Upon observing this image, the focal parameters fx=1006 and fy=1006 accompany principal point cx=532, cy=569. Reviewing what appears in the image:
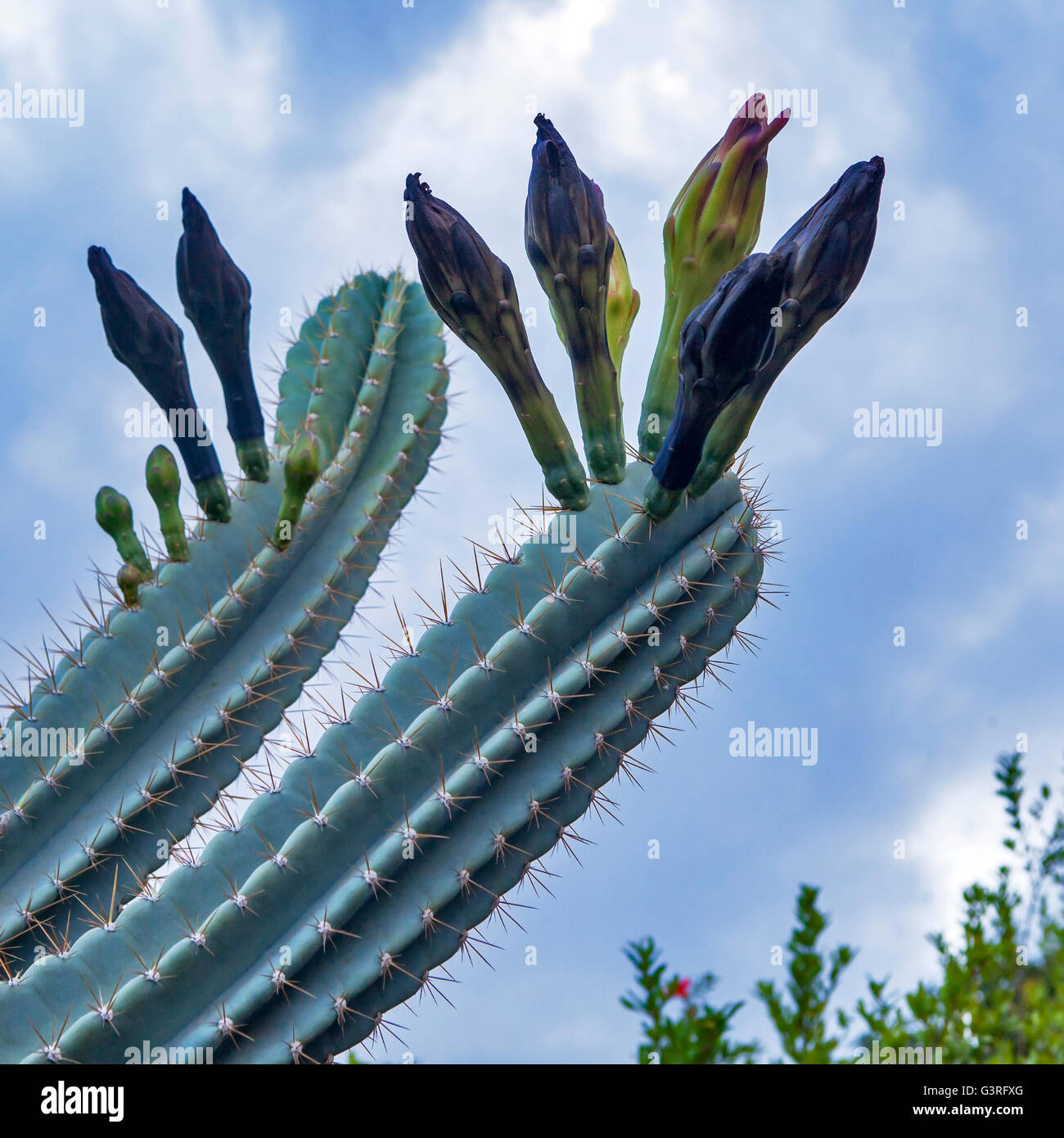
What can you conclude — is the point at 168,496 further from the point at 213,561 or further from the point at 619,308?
the point at 619,308

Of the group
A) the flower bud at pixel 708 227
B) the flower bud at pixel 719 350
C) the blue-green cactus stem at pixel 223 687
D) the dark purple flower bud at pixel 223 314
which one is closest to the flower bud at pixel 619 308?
the flower bud at pixel 708 227

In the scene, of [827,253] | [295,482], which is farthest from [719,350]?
[295,482]

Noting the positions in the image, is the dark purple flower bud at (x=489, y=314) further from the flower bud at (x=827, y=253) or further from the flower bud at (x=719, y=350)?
the flower bud at (x=827, y=253)

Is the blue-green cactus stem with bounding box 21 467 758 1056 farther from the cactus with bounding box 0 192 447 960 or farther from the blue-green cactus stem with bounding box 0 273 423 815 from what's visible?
the blue-green cactus stem with bounding box 0 273 423 815

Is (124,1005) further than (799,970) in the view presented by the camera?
No

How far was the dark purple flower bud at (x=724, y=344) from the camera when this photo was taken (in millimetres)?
2072

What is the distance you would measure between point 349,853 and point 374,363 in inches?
85.5

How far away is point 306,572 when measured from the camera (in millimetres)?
3562

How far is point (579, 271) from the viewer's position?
244cm

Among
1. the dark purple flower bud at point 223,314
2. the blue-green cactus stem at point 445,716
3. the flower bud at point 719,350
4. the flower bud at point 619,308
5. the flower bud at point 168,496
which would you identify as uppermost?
the dark purple flower bud at point 223,314

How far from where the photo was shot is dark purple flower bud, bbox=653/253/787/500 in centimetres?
207

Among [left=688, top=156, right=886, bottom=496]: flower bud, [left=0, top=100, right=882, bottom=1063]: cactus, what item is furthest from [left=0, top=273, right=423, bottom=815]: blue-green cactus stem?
[left=688, top=156, right=886, bottom=496]: flower bud
